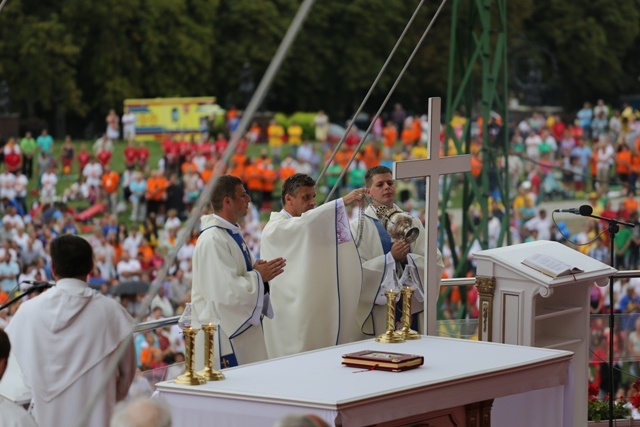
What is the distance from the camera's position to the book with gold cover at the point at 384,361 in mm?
4613

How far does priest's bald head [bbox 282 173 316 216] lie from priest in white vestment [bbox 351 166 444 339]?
16.2 inches

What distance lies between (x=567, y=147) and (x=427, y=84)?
9337mm

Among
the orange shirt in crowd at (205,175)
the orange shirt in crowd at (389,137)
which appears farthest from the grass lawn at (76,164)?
the orange shirt in crowd at (389,137)

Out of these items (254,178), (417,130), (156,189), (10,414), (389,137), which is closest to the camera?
(10,414)

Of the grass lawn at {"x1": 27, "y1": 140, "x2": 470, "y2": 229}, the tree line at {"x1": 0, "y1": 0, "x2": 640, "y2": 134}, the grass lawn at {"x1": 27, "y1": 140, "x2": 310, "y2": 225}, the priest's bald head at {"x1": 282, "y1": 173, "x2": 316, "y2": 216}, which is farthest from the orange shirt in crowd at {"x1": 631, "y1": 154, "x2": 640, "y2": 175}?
the priest's bald head at {"x1": 282, "y1": 173, "x2": 316, "y2": 216}

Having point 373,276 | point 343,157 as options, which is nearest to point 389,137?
point 343,157

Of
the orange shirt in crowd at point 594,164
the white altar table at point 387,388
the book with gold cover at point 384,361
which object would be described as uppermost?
the orange shirt in crowd at point 594,164

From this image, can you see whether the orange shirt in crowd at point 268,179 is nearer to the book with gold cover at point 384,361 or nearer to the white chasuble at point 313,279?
the white chasuble at point 313,279

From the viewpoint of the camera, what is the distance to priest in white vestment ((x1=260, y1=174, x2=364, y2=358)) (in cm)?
557

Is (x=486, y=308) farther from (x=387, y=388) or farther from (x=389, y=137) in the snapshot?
(x=389, y=137)

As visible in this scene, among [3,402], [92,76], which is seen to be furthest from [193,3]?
[3,402]

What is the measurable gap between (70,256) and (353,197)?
167cm

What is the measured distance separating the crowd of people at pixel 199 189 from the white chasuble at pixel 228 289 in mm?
6433

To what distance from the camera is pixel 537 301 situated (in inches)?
234
